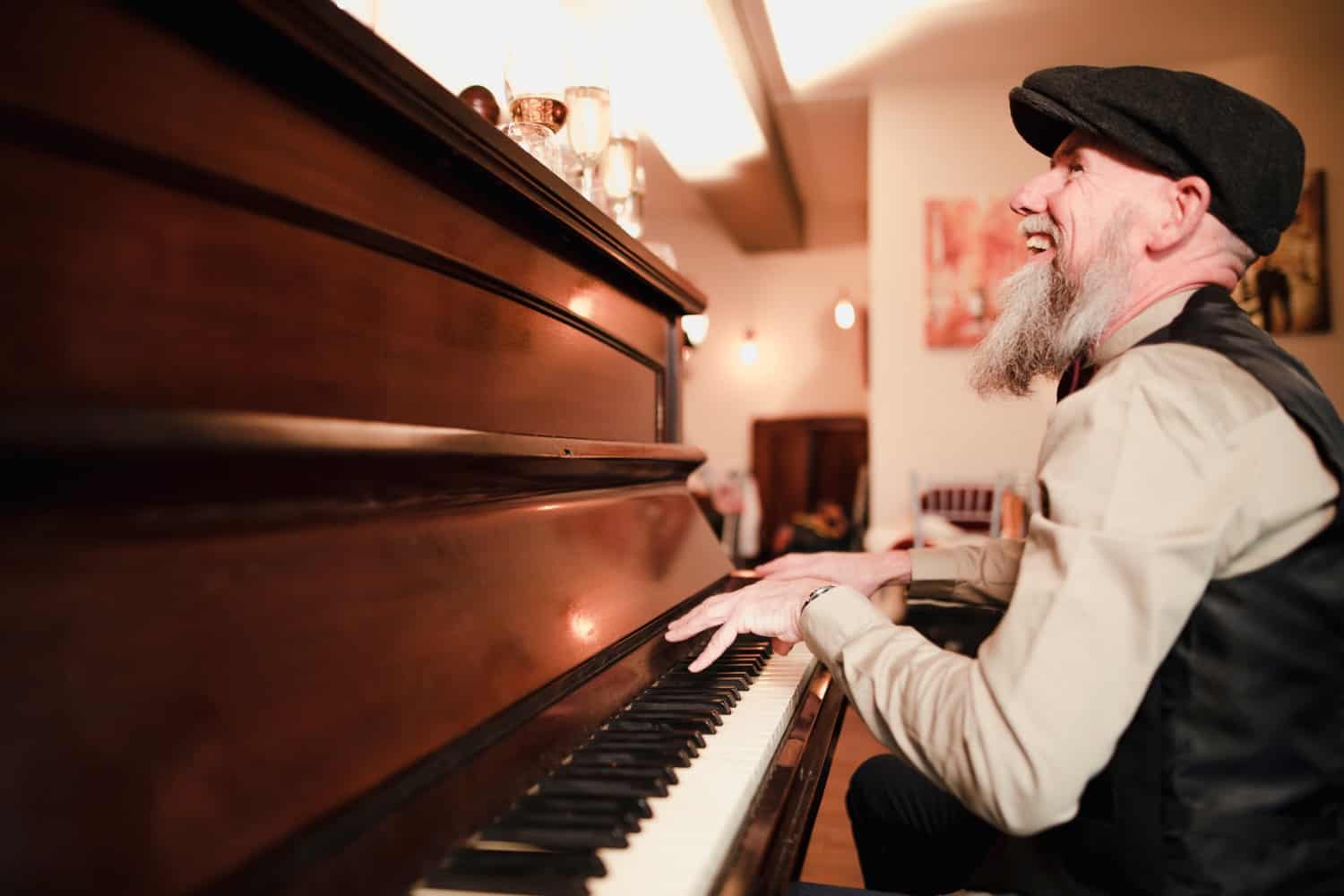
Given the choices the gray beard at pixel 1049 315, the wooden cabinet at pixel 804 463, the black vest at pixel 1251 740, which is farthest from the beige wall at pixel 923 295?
the black vest at pixel 1251 740

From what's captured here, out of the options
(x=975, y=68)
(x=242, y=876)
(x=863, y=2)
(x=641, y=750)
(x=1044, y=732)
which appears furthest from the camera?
(x=975, y=68)

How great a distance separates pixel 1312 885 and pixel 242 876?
3.60ft

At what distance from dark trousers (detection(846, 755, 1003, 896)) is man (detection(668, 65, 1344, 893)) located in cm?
37

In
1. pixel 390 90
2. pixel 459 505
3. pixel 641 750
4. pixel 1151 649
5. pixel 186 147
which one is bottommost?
pixel 641 750

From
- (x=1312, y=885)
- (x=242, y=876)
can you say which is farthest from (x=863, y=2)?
(x=242, y=876)

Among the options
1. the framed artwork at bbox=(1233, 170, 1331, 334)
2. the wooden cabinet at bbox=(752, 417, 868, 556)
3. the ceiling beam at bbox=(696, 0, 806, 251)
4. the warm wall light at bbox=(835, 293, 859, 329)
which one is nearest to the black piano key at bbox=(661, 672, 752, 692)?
the ceiling beam at bbox=(696, 0, 806, 251)

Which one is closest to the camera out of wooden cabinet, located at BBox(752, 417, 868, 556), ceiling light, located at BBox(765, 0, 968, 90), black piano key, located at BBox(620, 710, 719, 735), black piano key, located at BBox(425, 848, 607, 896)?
black piano key, located at BBox(425, 848, 607, 896)

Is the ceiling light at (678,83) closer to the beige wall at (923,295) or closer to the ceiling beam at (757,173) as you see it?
Answer: the ceiling beam at (757,173)

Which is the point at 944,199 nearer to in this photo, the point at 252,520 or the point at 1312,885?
the point at 1312,885

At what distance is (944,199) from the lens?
593cm

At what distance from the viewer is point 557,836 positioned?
27.2 inches

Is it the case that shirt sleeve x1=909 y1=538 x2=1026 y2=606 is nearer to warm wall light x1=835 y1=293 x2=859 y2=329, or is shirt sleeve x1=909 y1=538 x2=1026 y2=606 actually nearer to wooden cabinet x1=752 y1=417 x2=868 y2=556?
warm wall light x1=835 y1=293 x2=859 y2=329

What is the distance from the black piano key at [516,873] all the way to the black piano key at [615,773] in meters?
0.15

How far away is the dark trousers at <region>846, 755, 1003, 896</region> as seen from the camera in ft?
4.75
